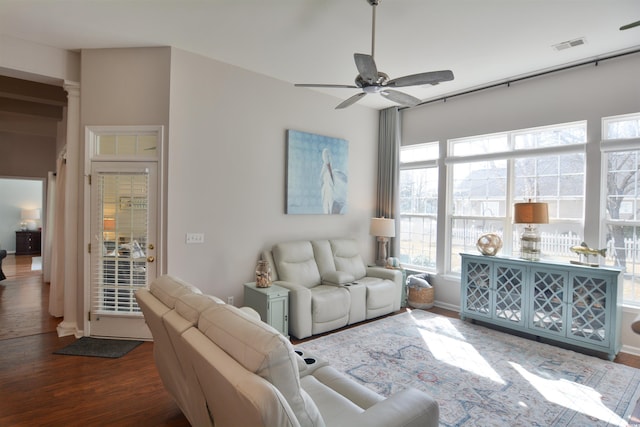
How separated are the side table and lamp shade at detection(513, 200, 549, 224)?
2900 millimetres

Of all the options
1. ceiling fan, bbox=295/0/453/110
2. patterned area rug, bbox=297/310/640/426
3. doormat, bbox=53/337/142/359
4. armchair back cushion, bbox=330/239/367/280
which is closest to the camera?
patterned area rug, bbox=297/310/640/426

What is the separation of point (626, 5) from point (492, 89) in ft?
6.26

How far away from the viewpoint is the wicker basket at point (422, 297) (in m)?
5.05

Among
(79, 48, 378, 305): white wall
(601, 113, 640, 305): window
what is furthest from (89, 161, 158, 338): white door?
(601, 113, 640, 305): window

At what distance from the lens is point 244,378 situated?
1131mm

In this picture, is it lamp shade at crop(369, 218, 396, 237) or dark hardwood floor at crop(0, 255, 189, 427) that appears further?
lamp shade at crop(369, 218, 396, 237)

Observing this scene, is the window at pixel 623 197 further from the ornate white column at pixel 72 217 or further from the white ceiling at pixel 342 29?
the ornate white column at pixel 72 217

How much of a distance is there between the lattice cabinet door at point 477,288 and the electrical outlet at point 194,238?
343 cm

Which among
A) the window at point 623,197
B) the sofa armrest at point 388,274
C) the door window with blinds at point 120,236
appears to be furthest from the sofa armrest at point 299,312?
the window at point 623,197

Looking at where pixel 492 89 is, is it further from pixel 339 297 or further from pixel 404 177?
pixel 339 297

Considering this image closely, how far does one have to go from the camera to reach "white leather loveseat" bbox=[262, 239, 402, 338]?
3815 mm

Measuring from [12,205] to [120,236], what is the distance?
9294 mm

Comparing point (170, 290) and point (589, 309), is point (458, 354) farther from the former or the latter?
point (170, 290)

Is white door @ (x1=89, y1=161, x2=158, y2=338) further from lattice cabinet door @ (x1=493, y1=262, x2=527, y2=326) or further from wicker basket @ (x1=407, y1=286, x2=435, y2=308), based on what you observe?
lattice cabinet door @ (x1=493, y1=262, x2=527, y2=326)
